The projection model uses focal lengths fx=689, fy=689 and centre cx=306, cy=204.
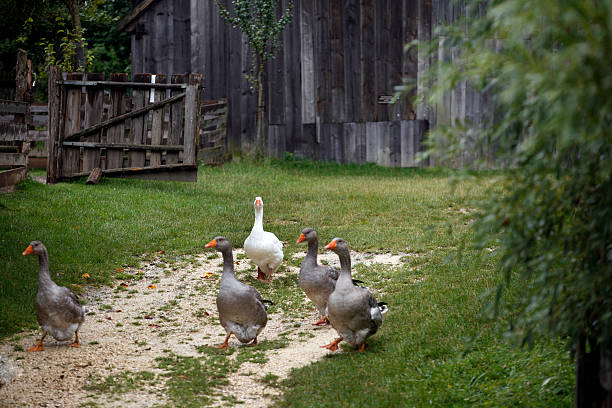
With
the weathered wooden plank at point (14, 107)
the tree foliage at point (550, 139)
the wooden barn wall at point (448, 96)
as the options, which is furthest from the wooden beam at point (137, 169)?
the tree foliage at point (550, 139)

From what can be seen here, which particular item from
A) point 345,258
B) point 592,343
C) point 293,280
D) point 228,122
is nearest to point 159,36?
point 228,122

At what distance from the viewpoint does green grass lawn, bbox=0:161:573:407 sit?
18.9 feet

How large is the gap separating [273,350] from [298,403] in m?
1.55

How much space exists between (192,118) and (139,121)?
128 cm

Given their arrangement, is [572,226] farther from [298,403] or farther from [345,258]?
[345,258]

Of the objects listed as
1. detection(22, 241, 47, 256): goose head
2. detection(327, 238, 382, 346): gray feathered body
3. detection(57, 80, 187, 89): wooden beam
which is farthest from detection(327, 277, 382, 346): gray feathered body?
detection(57, 80, 187, 89): wooden beam

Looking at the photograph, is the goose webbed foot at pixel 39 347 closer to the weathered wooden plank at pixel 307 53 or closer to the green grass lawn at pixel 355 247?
the green grass lawn at pixel 355 247

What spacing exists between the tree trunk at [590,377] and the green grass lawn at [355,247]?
0.60 meters

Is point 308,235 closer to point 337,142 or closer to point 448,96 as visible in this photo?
point 448,96

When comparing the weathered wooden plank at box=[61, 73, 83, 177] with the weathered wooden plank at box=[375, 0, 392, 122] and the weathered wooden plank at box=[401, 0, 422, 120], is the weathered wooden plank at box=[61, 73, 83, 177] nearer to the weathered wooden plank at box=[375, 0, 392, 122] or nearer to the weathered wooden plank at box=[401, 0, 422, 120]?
the weathered wooden plank at box=[375, 0, 392, 122]

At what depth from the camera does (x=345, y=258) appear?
7.23 m

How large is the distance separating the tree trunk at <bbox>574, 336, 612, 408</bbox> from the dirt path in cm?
262

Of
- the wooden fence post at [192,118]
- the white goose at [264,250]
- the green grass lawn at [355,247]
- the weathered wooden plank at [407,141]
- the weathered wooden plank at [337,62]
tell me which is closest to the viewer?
the green grass lawn at [355,247]

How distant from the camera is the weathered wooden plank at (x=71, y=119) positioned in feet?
51.1
